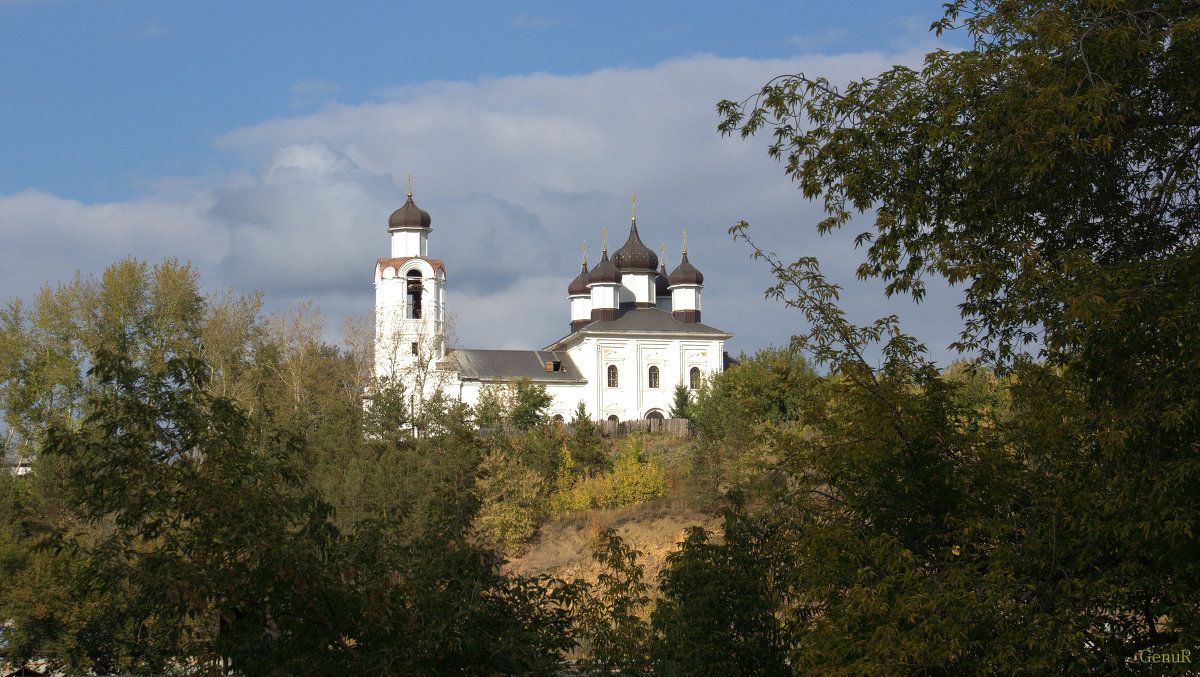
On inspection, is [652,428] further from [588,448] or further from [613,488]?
[613,488]

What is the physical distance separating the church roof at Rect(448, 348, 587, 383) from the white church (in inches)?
2.1

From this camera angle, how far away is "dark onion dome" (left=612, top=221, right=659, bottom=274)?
5869 cm

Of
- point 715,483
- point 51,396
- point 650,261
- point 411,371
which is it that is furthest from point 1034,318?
point 650,261

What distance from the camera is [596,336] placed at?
176 feet

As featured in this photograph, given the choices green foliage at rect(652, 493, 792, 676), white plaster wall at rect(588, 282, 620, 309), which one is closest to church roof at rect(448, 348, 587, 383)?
white plaster wall at rect(588, 282, 620, 309)

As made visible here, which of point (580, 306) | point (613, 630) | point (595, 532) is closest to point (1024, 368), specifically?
point (613, 630)

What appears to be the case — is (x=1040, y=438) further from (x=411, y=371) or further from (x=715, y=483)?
(x=411, y=371)

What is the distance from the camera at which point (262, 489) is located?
672cm

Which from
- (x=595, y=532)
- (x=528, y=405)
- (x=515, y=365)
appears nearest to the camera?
(x=595, y=532)

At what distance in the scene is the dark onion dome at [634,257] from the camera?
193 feet

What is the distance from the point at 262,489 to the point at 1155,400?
17.0 feet

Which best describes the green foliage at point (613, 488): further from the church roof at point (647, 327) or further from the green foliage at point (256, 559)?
the green foliage at point (256, 559)

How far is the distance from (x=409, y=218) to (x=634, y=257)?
41.3 feet

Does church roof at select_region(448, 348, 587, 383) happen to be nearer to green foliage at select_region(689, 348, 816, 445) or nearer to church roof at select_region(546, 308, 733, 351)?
church roof at select_region(546, 308, 733, 351)
